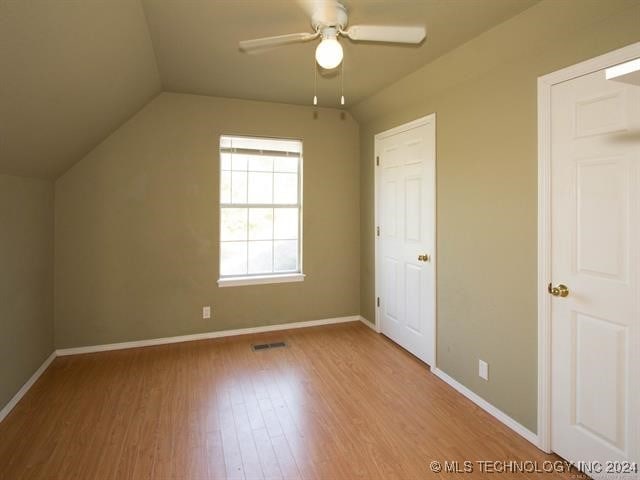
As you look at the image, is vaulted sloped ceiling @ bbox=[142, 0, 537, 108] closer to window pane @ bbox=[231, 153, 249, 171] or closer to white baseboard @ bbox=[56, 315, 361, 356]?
window pane @ bbox=[231, 153, 249, 171]

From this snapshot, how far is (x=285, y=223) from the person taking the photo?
411 cm

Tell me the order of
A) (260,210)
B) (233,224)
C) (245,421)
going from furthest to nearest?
(260,210) → (233,224) → (245,421)

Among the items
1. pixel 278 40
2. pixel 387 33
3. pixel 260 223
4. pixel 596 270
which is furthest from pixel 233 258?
pixel 596 270

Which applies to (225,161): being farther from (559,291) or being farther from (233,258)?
(559,291)

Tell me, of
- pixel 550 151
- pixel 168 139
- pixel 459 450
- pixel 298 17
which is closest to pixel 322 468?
pixel 459 450

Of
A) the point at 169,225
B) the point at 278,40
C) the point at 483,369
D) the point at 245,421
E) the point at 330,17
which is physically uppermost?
the point at 330,17

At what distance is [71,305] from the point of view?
10.9ft

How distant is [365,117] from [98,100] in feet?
8.57

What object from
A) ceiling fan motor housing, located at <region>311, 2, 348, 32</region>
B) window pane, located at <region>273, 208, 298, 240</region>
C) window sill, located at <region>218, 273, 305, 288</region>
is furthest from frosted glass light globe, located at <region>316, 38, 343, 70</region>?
window sill, located at <region>218, 273, 305, 288</region>

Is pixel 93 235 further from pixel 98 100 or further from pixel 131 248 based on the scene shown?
pixel 98 100

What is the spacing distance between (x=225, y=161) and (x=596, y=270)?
10.9ft

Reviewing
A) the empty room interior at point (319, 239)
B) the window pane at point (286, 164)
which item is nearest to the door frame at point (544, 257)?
the empty room interior at point (319, 239)

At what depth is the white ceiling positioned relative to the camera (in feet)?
5.21

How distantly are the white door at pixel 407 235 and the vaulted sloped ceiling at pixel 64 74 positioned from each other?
226cm
